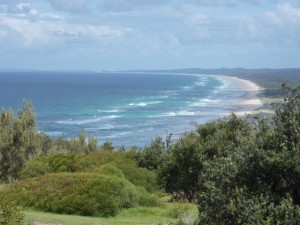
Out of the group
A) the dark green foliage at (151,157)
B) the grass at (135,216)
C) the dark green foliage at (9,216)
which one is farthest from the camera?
the dark green foliage at (151,157)

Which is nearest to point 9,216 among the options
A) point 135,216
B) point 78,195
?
point 78,195

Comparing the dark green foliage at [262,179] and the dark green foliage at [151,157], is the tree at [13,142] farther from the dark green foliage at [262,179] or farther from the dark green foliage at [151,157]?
the dark green foliage at [262,179]

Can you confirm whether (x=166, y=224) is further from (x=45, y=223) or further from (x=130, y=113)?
(x=130, y=113)

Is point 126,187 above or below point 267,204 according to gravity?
below

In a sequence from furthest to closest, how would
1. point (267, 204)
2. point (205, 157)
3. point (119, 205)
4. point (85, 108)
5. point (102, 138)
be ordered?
point (85, 108) → point (102, 138) → point (205, 157) → point (119, 205) → point (267, 204)

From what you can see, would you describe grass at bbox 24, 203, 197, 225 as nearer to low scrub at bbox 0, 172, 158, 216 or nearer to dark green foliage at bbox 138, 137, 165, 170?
low scrub at bbox 0, 172, 158, 216

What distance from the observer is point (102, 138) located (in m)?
86.6

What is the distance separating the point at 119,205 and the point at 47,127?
85.0 metres

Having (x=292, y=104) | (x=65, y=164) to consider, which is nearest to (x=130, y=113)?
(x=65, y=164)

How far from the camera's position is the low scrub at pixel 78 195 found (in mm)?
20000

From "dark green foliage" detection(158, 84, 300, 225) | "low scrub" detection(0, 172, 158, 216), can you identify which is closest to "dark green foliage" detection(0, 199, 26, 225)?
"dark green foliage" detection(158, 84, 300, 225)

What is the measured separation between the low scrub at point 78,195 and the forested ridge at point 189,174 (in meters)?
0.04

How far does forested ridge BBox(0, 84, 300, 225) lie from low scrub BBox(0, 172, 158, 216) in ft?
0.13

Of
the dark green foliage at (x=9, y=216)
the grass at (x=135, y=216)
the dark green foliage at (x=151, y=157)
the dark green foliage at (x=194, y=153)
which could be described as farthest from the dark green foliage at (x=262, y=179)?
the dark green foliage at (x=151, y=157)
